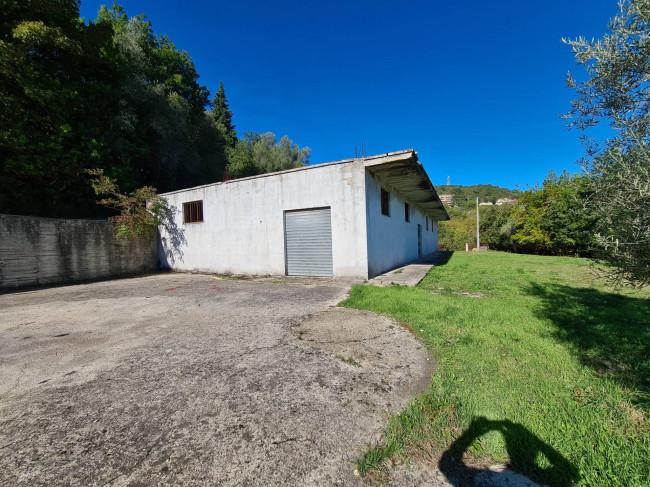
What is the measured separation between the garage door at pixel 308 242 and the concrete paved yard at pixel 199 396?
12.7 feet

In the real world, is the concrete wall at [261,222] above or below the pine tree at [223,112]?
below

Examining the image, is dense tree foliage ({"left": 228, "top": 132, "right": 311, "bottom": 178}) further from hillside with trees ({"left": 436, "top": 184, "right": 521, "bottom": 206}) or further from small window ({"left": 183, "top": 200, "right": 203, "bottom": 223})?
hillside with trees ({"left": 436, "top": 184, "right": 521, "bottom": 206})

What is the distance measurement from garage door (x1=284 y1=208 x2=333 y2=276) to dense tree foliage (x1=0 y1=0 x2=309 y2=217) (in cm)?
745

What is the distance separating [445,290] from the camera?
229 inches

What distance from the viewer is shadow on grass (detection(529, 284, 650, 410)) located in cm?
220

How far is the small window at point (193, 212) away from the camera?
34.3ft

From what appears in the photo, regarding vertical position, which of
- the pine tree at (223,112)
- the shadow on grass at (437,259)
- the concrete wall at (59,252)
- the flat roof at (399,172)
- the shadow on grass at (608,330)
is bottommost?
the shadow on grass at (437,259)

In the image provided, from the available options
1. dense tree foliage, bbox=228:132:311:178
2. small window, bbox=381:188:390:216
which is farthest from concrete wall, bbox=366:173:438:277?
dense tree foliage, bbox=228:132:311:178

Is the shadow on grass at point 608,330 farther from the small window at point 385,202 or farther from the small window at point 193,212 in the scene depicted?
the small window at point 193,212

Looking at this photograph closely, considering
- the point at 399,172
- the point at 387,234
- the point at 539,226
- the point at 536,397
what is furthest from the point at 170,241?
the point at 539,226

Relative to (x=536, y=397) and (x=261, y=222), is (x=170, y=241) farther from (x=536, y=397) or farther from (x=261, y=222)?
(x=536, y=397)

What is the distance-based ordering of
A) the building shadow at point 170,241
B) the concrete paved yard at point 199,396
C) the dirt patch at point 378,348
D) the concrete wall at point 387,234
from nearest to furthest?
the concrete paved yard at point 199,396
the dirt patch at point 378,348
the concrete wall at point 387,234
the building shadow at point 170,241

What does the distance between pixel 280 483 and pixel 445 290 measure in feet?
17.9

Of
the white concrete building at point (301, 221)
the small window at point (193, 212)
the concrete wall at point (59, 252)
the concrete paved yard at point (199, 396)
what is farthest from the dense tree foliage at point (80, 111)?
the concrete paved yard at point (199, 396)
